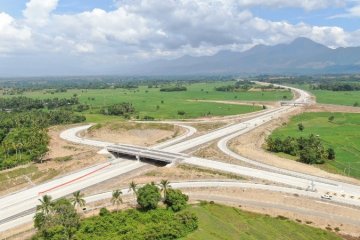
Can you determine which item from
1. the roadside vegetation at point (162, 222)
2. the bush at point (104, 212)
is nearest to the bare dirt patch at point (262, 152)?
the roadside vegetation at point (162, 222)

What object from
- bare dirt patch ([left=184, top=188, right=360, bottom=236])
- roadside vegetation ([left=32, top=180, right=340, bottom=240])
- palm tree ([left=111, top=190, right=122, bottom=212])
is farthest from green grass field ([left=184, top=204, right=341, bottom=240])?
palm tree ([left=111, top=190, right=122, bottom=212])

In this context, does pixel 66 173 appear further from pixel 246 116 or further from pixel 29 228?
pixel 246 116

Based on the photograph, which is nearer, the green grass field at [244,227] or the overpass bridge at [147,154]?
the green grass field at [244,227]

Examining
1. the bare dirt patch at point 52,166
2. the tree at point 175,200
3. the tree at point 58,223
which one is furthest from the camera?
the bare dirt patch at point 52,166

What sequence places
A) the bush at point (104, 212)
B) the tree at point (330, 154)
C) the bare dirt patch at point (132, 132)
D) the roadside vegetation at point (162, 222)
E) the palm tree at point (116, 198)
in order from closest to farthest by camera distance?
the roadside vegetation at point (162, 222) < the palm tree at point (116, 198) < the bush at point (104, 212) < the tree at point (330, 154) < the bare dirt patch at point (132, 132)

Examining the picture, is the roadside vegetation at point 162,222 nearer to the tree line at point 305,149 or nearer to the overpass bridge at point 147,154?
the overpass bridge at point 147,154

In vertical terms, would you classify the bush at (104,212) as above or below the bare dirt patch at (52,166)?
above
